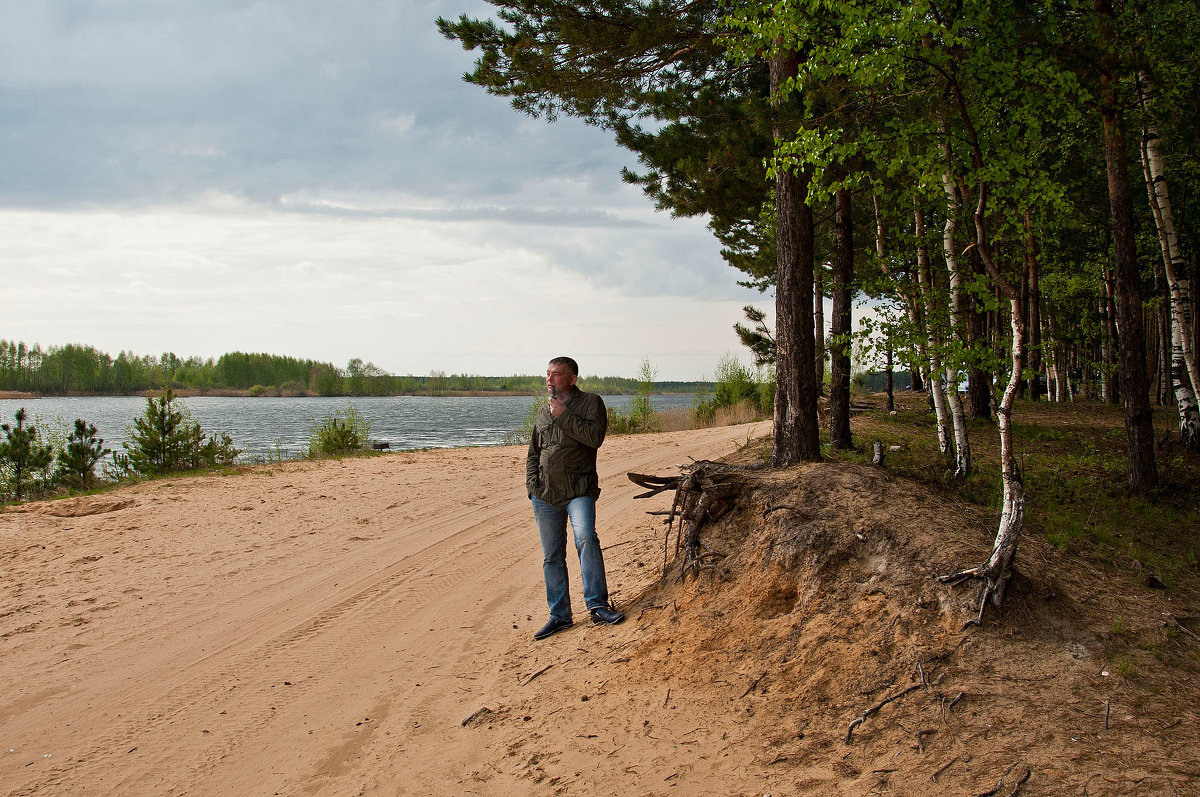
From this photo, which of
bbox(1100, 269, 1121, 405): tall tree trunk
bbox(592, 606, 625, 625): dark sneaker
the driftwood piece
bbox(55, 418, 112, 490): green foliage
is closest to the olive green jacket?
the driftwood piece

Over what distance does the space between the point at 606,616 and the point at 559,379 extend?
1.95 meters

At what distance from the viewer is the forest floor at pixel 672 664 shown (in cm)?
352

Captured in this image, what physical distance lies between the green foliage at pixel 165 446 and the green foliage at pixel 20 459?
150 centimetres

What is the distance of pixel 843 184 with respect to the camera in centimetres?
573

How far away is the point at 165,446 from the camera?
15719mm

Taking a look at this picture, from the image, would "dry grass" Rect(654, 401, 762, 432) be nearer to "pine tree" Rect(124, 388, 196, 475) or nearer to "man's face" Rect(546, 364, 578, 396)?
"pine tree" Rect(124, 388, 196, 475)

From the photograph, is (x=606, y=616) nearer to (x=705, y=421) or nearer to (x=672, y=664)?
(x=672, y=664)

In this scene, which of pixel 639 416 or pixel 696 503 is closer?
pixel 696 503

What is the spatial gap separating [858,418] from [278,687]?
14.9 meters

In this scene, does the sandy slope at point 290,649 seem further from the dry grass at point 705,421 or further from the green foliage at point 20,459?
the dry grass at point 705,421

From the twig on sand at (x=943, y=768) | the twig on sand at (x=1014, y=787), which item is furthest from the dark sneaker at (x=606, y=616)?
the twig on sand at (x=1014, y=787)

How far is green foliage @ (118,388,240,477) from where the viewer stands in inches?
612

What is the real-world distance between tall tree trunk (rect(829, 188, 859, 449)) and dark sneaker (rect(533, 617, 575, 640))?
661cm

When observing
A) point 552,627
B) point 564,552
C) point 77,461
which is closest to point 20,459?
point 77,461
